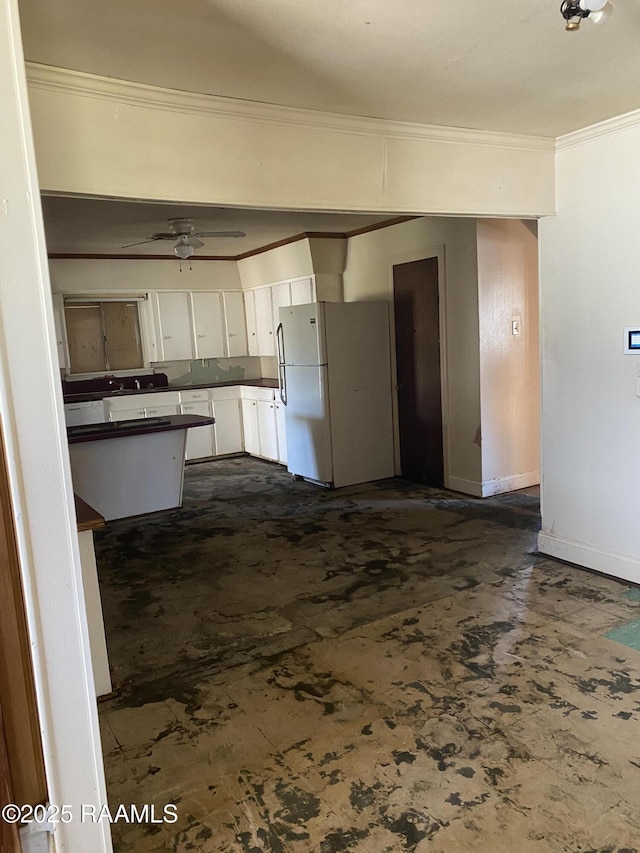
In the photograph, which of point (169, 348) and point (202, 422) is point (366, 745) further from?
point (169, 348)

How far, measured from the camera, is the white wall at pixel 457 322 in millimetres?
5098

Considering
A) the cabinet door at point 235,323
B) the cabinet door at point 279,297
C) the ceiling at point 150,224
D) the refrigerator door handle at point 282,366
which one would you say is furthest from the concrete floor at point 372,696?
the cabinet door at point 235,323

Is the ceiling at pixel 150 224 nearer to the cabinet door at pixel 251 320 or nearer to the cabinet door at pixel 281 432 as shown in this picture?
the cabinet door at pixel 251 320

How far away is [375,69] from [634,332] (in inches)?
75.0

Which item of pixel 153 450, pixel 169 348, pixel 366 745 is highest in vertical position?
pixel 169 348

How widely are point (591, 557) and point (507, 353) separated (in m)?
2.12

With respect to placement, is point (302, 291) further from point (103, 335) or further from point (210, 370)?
point (103, 335)

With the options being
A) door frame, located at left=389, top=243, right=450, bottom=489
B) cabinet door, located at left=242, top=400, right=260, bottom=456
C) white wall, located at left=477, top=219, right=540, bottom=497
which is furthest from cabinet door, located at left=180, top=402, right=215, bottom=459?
white wall, located at left=477, top=219, right=540, bottom=497

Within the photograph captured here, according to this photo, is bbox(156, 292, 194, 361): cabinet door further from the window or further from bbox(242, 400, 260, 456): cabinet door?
bbox(242, 400, 260, 456): cabinet door

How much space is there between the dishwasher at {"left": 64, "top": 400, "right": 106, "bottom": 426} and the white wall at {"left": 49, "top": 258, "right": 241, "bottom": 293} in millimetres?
1255

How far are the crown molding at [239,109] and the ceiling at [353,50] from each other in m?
0.04

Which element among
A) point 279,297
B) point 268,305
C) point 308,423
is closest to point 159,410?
point 268,305

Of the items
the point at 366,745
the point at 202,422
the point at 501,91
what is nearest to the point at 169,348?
the point at 202,422

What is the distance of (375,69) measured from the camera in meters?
2.33
